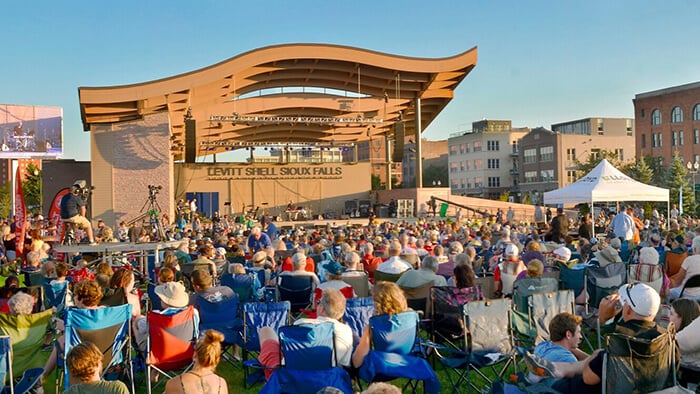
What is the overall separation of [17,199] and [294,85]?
20.1 m

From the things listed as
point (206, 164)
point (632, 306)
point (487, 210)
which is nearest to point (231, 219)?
point (206, 164)

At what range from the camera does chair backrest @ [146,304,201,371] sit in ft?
16.7

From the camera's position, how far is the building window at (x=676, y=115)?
5813 cm

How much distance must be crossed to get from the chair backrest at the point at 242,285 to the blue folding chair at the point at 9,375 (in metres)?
2.77

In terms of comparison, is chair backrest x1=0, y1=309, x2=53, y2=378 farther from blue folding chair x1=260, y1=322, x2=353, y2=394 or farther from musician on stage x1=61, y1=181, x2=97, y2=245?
musician on stage x1=61, y1=181, x2=97, y2=245

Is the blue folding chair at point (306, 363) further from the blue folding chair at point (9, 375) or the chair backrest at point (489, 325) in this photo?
the blue folding chair at point (9, 375)

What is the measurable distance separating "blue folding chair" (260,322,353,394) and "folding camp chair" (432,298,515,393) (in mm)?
1104

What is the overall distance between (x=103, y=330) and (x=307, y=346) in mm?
1822

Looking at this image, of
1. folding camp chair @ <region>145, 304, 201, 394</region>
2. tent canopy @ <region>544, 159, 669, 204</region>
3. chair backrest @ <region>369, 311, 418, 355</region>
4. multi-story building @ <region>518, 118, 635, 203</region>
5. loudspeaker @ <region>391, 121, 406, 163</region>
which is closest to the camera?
chair backrest @ <region>369, 311, 418, 355</region>

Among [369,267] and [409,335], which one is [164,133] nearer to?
[369,267]

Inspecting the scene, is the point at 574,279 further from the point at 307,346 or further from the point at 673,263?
the point at 307,346

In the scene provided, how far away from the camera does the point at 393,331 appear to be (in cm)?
459

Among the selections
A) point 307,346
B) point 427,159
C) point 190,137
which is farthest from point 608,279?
point 427,159

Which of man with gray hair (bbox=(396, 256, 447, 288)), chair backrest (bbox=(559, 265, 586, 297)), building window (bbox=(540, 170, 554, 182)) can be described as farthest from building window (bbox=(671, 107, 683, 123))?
man with gray hair (bbox=(396, 256, 447, 288))
